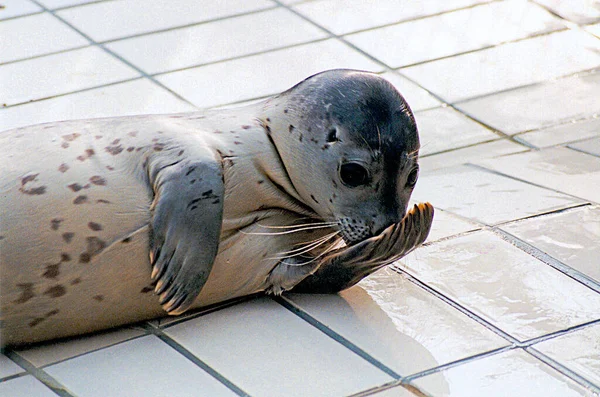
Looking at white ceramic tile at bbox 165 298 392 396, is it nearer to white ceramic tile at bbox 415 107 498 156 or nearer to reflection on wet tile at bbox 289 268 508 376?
reflection on wet tile at bbox 289 268 508 376

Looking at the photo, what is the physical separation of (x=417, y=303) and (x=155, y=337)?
2.45ft

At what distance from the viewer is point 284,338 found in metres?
3.13

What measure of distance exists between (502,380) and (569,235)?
36.9 inches

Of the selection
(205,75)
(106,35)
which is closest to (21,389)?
(205,75)

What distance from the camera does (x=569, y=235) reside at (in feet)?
12.2

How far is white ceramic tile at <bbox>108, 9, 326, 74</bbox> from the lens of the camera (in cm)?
541

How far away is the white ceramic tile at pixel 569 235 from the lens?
11.7ft

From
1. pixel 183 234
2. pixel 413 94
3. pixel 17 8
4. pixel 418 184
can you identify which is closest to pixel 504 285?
pixel 418 184

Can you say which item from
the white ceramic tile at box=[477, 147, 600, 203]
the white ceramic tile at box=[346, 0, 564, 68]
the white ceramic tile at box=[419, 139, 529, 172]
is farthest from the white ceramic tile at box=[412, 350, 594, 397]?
the white ceramic tile at box=[346, 0, 564, 68]

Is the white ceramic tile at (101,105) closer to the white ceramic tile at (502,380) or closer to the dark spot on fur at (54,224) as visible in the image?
the dark spot on fur at (54,224)

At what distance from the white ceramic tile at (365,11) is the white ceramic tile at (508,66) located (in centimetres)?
52

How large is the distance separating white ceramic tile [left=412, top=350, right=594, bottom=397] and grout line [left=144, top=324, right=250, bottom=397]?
1.48 feet

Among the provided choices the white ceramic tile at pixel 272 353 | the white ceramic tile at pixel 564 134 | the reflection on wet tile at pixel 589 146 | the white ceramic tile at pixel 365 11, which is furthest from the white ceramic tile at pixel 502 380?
the white ceramic tile at pixel 365 11

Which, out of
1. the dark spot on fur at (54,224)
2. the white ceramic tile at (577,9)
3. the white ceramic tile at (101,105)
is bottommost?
the white ceramic tile at (101,105)
